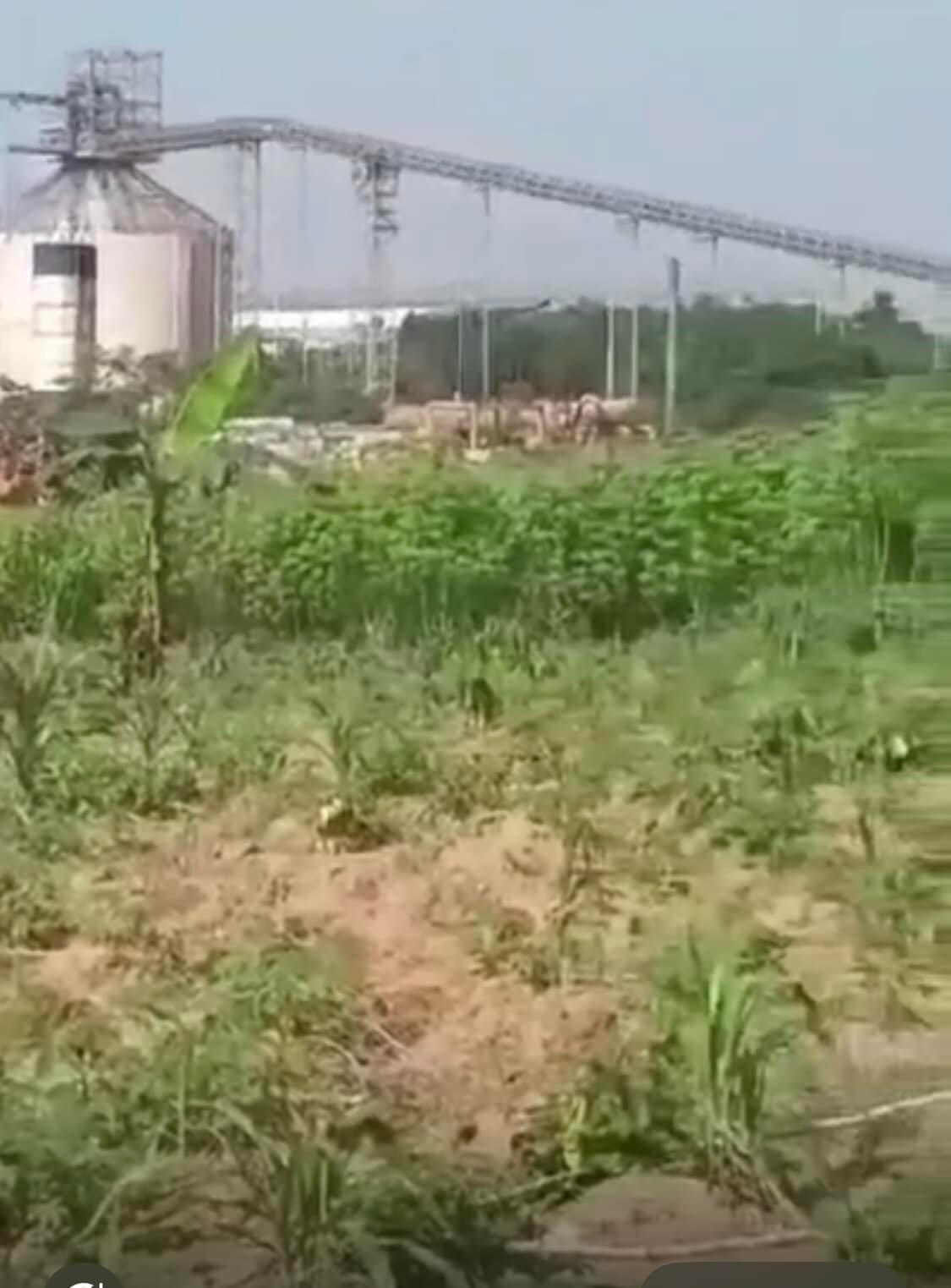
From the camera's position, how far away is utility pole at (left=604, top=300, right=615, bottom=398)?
1596mm

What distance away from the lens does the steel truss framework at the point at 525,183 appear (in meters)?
1.58

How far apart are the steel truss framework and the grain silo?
0.02 meters

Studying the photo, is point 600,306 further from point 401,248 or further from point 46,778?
point 46,778

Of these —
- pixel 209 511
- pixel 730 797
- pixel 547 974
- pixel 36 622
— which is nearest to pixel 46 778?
pixel 36 622

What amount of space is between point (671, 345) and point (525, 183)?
0.61ft

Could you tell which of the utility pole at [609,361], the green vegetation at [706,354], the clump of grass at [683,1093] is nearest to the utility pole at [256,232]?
the green vegetation at [706,354]

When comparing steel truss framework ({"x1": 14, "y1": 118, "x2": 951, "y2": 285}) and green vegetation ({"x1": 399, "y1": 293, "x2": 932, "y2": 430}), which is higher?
steel truss framework ({"x1": 14, "y1": 118, "x2": 951, "y2": 285})

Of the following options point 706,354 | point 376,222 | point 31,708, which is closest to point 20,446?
point 31,708

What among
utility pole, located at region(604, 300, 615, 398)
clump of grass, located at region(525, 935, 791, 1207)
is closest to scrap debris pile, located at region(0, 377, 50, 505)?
utility pole, located at region(604, 300, 615, 398)

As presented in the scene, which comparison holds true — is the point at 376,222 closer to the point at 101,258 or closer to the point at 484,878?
the point at 101,258

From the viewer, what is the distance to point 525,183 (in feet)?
5.22

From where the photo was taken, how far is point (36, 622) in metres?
1.59

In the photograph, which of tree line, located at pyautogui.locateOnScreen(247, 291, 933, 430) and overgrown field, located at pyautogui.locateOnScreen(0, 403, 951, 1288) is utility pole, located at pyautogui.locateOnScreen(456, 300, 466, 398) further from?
overgrown field, located at pyautogui.locateOnScreen(0, 403, 951, 1288)

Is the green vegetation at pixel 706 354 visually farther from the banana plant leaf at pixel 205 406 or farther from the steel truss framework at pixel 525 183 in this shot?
the banana plant leaf at pixel 205 406
